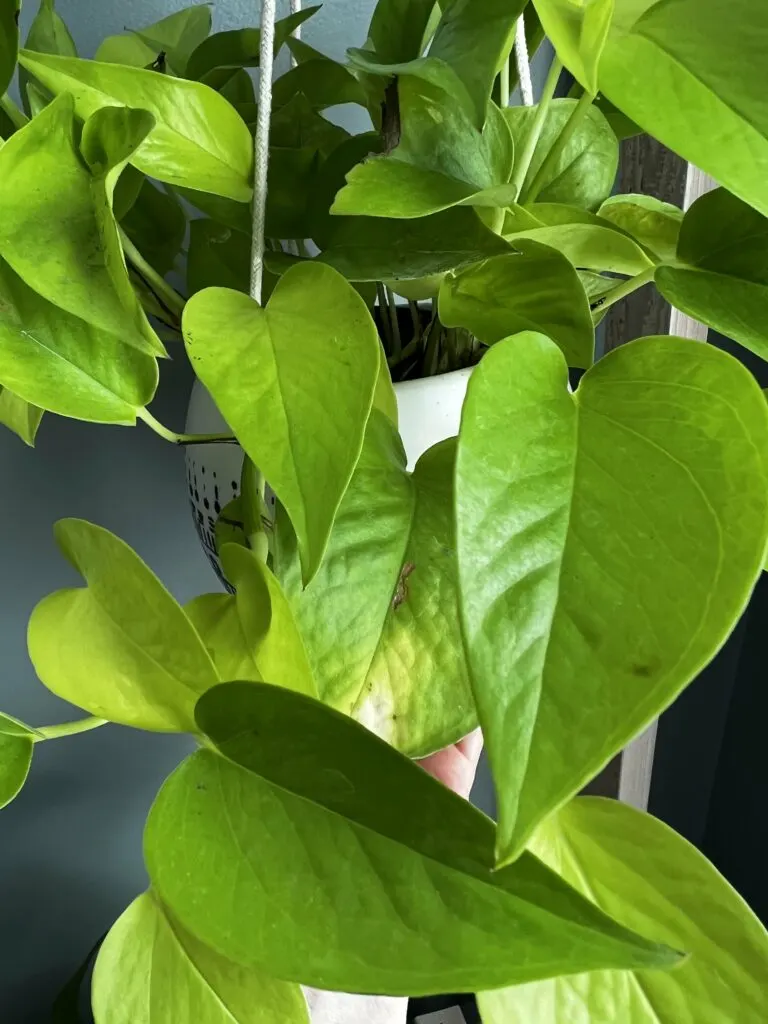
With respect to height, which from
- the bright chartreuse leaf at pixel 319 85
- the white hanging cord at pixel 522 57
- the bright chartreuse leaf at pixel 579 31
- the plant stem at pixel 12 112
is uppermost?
the bright chartreuse leaf at pixel 579 31

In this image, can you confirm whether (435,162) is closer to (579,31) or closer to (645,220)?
(579,31)

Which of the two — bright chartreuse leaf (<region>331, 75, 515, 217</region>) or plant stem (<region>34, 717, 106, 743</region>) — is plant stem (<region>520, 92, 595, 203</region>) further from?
plant stem (<region>34, 717, 106, 743</region>)

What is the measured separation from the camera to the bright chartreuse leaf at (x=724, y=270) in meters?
0.30

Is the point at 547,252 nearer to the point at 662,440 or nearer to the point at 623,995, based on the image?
the point at 662,440

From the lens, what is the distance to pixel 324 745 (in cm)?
23

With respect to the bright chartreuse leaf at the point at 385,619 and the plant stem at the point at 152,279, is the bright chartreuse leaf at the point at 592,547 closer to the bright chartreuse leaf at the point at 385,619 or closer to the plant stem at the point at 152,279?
the bright chartreuse leaf at the point at 385,619

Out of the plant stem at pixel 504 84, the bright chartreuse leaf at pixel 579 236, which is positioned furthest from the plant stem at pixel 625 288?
the plant stem at pixel 504 84

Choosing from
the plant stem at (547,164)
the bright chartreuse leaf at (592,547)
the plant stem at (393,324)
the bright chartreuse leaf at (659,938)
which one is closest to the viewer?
the bright chartreuse leaf at (592,547)

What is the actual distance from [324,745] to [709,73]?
0.23 metres

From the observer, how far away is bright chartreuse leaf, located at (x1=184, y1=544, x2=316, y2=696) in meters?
0.27

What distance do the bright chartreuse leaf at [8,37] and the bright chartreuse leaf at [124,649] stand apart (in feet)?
0.58

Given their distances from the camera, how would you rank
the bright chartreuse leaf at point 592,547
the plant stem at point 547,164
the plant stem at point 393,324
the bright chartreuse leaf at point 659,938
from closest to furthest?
1. the bright chartreuse leaf at point 592,547
2. the bright chartreuse leaf at point 659,938
3. the plant stem at point 547,164
4. the plant stem at point 393,324

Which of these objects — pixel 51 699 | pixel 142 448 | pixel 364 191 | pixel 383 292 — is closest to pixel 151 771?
pixel 51 699

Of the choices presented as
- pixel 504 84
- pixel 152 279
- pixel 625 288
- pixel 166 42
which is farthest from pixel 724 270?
pixel 166 42
